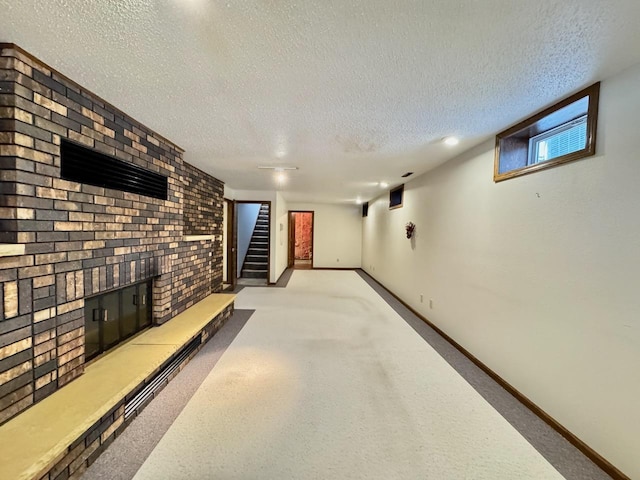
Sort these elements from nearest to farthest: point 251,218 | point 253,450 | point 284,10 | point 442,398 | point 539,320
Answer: point 284,10 < point 253,450 < point 539,320 < point 442,398 < point 251,218

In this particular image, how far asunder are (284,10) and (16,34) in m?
1.27

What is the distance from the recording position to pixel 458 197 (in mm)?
3201

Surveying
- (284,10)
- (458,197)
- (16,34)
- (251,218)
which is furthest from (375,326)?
(251,218)

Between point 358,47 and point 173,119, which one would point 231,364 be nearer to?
point 173,119

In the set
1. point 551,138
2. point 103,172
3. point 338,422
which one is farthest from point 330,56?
point 338,422

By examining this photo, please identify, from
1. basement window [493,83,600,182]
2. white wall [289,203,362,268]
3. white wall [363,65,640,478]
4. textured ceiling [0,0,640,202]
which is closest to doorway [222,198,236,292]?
white wall [289,203,362,268]

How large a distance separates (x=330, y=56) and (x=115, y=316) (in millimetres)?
2531

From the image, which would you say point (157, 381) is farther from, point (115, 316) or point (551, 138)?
point (551, 138)

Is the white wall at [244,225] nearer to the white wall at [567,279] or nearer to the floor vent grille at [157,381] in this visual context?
the floor vent grille at [157,381]

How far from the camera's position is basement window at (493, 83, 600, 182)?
1692mm

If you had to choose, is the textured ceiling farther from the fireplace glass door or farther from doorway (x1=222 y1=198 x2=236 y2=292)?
doorway (x1=222 y1=198 x2=236 y2=292)

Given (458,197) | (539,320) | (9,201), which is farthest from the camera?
(458,197)

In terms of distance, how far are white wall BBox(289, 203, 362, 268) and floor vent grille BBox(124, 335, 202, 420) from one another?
6617 mm

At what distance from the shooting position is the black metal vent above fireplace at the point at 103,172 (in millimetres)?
1706
